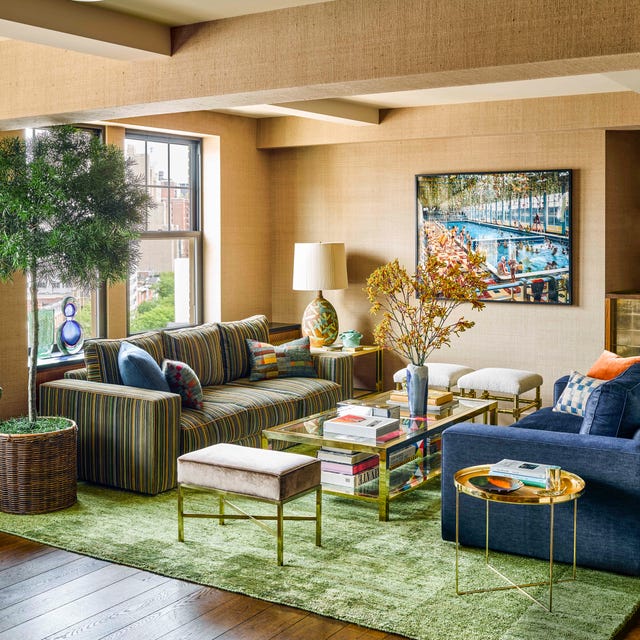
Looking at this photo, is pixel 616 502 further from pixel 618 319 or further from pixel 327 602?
pixel 618 319

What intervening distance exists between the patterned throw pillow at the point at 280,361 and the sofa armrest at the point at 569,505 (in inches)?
98.7

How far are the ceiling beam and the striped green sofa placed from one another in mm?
1933

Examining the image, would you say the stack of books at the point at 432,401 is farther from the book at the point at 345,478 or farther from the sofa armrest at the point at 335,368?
the sofa armrest at the point at 335,368

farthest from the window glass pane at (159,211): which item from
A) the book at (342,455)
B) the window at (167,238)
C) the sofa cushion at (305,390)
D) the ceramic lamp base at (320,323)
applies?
the book at (342,455)

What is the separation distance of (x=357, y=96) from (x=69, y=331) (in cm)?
267

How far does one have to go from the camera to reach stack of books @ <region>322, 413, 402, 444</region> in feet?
15.4

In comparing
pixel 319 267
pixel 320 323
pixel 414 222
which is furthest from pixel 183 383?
pixel 414 222

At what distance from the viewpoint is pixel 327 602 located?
3.55 metres

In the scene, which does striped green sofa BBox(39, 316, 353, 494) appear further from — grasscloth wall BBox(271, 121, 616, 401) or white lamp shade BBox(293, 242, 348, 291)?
grasscloth wall BBox(271, 121, 616, 401)

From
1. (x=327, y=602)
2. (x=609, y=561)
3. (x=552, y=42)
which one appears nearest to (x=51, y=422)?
(x=327, y=602)

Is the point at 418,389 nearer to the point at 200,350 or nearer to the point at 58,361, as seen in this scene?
the point at 200,350

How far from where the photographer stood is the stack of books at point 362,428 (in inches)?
185

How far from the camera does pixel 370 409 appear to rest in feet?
16.8

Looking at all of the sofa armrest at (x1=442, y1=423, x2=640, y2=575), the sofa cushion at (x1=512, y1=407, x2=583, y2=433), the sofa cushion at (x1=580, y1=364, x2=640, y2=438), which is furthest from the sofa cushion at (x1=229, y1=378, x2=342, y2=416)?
the sofa cushion at (x1=580, y1=364, x2=640, y2=438)
